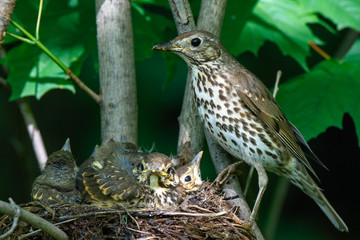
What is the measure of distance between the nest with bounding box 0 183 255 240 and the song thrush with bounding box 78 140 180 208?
24cm

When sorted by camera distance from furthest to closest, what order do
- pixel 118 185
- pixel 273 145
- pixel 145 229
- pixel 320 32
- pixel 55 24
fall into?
1. pixel 320 32
2. pixel 55 24
3. pixel 273 145
4. pixel 118 185
5. pixel 145 229

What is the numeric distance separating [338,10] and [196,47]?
1.28m

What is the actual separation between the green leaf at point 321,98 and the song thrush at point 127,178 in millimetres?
1057

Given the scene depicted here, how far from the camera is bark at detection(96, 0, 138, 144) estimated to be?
12.9 ft

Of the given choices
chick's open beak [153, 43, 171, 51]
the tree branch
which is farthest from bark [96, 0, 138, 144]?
the tree branch

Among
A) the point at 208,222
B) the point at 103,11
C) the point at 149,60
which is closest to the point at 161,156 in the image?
the point at 208,222

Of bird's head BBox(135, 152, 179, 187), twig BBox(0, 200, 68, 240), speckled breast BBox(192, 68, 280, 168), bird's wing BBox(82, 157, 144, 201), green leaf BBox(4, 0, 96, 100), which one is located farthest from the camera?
green leaf BBox(4, 0, 96, 100)

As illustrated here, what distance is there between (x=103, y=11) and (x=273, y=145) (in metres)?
1.60

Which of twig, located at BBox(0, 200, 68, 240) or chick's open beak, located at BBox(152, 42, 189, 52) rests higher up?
chick's open beak, located at BBox(152, 42, 189, 52)

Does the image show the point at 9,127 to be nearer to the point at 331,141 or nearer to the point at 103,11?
the point at 103,11

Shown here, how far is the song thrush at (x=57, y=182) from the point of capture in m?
3.60

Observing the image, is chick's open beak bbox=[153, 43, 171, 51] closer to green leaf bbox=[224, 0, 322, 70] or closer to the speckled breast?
the speckled breast

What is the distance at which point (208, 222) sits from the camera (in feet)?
10.9

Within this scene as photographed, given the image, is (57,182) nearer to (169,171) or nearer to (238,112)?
(169,171)
